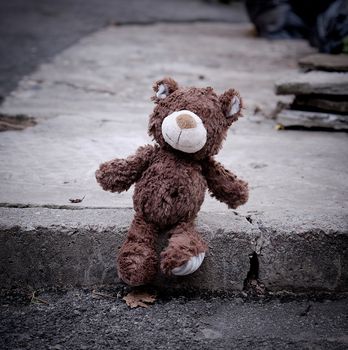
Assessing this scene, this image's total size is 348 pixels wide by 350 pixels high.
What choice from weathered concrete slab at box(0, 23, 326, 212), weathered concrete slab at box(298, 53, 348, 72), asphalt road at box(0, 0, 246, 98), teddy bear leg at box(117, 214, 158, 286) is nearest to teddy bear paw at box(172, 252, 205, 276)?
teddy bear leg at box(117, 214, 158, 286)

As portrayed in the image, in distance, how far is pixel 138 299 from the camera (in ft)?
5.96

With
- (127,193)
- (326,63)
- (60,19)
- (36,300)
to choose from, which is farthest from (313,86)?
(60,19)

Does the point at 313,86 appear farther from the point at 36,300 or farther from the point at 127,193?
the point at 36,300

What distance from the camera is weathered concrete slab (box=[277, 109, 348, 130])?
11.0 feet

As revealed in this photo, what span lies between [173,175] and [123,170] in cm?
20

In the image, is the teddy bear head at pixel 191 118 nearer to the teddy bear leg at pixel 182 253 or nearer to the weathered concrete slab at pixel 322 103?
the teddy bear leg at pixel 182 253

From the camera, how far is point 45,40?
6.28 m

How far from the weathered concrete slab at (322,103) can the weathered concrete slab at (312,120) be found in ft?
0.18

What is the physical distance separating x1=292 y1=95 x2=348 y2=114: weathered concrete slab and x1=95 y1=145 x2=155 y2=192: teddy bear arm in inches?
79.0

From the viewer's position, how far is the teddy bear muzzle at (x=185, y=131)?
1641 millimetres

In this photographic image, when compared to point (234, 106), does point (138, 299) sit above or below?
below

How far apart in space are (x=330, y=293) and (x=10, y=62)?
4.23 metres

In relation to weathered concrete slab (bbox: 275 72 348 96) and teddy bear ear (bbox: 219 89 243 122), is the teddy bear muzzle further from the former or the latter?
weathered concrete slab (bbox: 275 72 348 96)

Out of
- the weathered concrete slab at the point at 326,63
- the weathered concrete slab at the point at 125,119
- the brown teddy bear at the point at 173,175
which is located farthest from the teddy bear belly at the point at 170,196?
the weathered concrete slab at the point at 326,63
